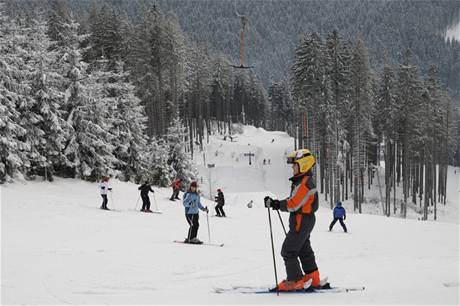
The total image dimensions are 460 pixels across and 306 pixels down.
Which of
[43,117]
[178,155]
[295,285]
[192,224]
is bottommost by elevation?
[192,224]

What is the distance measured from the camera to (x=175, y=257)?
10328 mm

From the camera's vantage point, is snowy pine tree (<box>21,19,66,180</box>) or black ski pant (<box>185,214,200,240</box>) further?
snowy pine tree (<box>21,19,66,180</box>)

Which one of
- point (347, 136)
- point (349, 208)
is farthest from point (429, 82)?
point (349, 208)

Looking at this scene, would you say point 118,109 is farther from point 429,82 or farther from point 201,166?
point 429,82

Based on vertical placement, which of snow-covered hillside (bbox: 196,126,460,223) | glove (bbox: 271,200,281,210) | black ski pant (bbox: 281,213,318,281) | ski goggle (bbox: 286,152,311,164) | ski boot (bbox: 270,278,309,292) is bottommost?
snow-covered hillside (bbox: 196,126,460,223)

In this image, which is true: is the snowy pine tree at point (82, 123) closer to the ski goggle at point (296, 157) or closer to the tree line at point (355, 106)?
the ski goggle at point (296, 157)

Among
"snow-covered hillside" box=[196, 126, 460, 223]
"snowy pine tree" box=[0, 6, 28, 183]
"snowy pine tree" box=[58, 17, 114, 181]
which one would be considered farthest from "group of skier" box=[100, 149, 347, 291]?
"snow-covered hillside" box=[196, 126, 460, 223]

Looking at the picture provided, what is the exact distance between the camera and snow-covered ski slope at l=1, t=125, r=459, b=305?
627 centimetres

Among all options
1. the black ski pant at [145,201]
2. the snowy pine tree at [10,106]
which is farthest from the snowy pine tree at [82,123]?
the black ski pant at [145,201]

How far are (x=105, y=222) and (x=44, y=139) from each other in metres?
9.81

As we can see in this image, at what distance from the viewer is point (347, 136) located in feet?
179

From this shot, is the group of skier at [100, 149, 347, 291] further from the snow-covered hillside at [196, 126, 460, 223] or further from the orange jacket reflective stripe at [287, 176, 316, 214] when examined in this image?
the snow-covered hillside at [196, 126, 460, 223]

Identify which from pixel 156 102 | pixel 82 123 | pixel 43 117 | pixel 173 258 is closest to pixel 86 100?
pixel 82 123

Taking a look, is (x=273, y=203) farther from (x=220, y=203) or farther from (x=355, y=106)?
(x=355, y=106)
